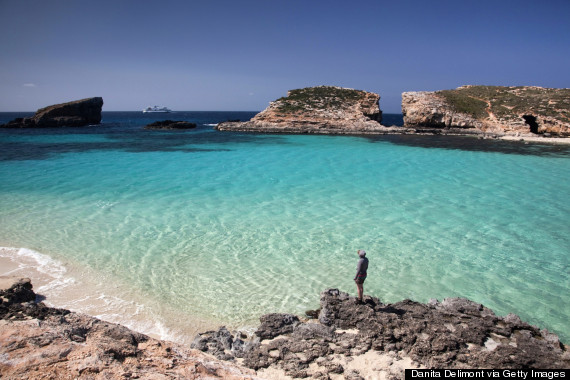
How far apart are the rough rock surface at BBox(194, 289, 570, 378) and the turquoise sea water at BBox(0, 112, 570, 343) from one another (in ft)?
2.66

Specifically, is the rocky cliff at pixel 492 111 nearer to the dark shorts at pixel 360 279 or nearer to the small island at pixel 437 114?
the small island at pixel 437 114

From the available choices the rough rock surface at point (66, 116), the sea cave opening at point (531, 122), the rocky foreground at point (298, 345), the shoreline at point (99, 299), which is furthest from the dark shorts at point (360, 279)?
the rough rock surface at point (66, 116)

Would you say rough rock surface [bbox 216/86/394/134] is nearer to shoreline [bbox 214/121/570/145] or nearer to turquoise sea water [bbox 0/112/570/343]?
shoreline [bbox 214/121/570/145]

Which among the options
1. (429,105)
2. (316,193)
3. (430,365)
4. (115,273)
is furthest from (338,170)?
(429,105)

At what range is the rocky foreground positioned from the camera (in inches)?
116

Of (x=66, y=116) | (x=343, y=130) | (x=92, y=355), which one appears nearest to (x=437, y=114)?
(x=343, y=130)

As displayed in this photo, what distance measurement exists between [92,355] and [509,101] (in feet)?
193

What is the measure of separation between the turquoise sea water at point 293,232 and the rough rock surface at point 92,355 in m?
2.52

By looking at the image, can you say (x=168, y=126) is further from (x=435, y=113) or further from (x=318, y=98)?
(x=435, y=113)

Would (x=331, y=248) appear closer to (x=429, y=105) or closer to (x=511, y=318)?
(x=511, y=318)

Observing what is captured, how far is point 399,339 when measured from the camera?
16.6ft

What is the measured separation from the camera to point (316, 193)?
1429cm

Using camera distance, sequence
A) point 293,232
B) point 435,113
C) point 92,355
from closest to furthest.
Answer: point 92,355, point 293,232, point 435,113

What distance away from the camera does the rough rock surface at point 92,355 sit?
2727 millimetres
